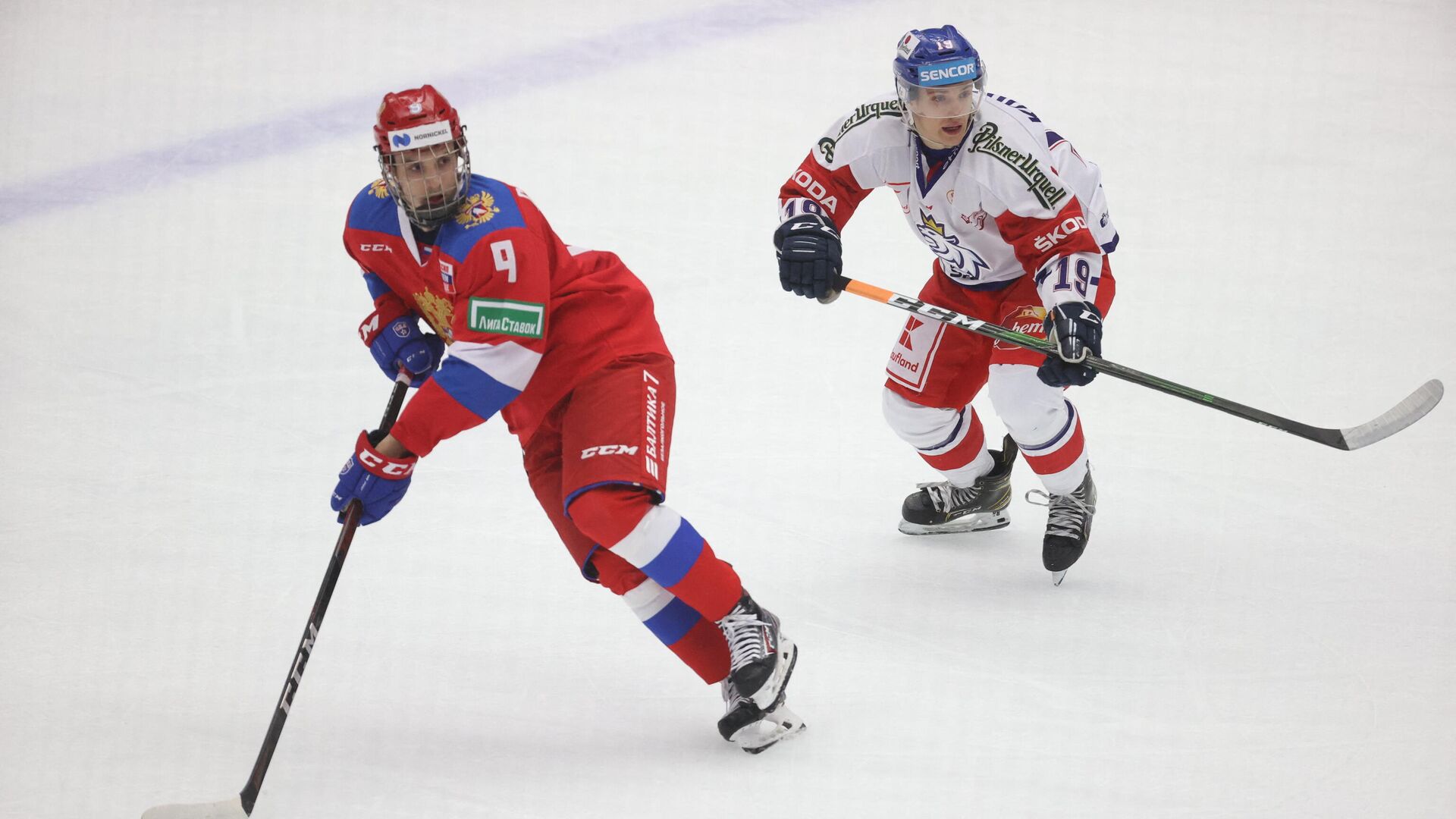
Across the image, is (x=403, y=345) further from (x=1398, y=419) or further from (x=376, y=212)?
(x=1398, y=419)

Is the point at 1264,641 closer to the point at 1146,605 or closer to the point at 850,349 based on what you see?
the point at 1146,605

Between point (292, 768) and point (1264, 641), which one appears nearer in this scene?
point (292, 768)

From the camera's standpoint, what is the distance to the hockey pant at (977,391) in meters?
3.02

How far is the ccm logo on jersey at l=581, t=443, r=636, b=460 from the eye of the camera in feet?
7.82

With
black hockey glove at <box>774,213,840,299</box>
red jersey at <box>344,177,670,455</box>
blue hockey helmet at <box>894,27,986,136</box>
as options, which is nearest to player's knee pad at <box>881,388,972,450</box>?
black hockey glove at <box>774,213,840,299</box>

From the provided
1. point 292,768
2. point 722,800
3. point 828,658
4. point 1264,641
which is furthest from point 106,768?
point 1264,641

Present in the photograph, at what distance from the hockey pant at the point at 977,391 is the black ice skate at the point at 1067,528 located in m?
0.04

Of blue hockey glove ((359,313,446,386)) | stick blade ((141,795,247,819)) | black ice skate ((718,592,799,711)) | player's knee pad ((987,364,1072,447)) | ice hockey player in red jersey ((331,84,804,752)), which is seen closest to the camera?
stick blade ((141,795,247,819))

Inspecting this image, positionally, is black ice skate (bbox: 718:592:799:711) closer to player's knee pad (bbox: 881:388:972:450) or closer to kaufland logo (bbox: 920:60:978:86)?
player's knee pad (bbox: 881:388:972:450)

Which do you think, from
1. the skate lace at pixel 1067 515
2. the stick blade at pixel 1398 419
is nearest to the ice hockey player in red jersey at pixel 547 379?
the skate lace at pixel 1067 515

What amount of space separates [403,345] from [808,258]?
86cm

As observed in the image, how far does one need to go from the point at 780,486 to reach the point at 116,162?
9.72ft

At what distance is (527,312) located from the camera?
7.57ft

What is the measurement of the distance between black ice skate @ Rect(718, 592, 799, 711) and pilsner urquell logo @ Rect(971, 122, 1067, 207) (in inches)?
41.7
